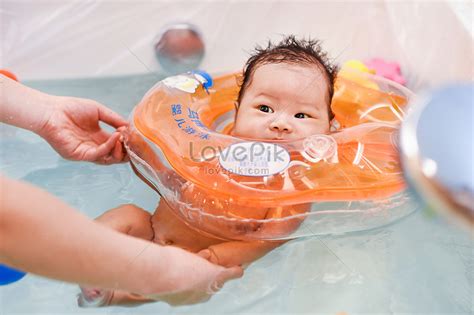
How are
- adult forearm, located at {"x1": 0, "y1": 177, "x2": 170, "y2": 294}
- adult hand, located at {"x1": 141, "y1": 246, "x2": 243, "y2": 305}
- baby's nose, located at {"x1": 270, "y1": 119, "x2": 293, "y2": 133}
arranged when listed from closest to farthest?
adult forearm, located at {"x1": 0, "y1": 177, "x2": 170, "y2": 294}, adult hand, located at {"x1": 141, "y1": 246, "x2": 243, "y2": 305}, baby's nose, located at {"x1": 270, "y1": 119, "x2": 293, "y2": 133}

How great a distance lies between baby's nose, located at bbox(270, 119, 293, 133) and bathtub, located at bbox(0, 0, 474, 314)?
0.78ft

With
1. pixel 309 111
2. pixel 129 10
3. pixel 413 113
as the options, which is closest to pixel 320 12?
pixel 129 10

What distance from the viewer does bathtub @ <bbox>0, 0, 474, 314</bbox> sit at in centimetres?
119

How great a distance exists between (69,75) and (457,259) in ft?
4.27

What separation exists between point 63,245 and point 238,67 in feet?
4.29

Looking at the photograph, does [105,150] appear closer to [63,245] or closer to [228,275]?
[228,275]

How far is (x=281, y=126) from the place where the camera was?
1.24 metres

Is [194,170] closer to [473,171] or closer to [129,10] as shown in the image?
[473,171]

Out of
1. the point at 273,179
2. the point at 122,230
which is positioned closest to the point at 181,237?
the point at 122,230

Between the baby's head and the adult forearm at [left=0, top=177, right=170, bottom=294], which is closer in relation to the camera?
the adult forearm at [left=0, top=177, right=170, bottom=294]

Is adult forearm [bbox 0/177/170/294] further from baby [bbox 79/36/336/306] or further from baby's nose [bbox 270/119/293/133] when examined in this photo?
baby's nose [bbox 270/119/293/133]

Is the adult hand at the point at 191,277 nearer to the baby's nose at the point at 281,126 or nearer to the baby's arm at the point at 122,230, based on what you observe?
the baby's arm at the point at 122,230

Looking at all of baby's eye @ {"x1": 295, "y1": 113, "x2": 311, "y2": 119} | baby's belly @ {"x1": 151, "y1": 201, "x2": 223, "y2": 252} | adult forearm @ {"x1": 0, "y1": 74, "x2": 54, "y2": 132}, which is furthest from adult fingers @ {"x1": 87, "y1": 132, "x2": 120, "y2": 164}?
baby's eye @ {"x1": 295, "y1": 113, "x2": 311, "y2": 119}

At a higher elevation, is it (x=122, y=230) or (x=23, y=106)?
(x=23, y=106)
